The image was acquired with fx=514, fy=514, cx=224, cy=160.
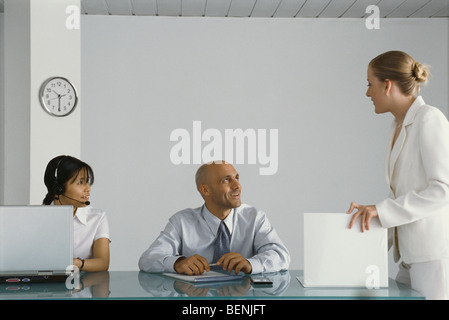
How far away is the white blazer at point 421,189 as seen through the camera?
1.73 metres

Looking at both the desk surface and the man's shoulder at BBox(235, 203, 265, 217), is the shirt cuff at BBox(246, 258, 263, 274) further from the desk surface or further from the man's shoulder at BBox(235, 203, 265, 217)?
the man's shoulder at BBox(235, 203, 265, 217)

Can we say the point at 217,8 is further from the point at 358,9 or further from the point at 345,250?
the point at 345,250

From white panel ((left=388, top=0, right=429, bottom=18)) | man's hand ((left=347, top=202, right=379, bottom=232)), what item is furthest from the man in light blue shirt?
white panel ((left=388, top=0, right=429, bottom=18))

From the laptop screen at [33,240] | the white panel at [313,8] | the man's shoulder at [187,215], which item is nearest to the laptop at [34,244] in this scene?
the laptop screen at [33,240]

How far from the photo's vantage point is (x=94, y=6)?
4363 mm

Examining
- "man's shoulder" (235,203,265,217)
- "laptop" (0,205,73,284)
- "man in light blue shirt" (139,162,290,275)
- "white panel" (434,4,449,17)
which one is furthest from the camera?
"white panel" (434,4,449,17)

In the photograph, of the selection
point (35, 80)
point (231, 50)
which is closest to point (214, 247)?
point (35, 80)

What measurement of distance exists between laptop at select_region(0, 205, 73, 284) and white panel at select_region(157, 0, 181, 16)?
2854 mm

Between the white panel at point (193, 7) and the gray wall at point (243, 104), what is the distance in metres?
0.09

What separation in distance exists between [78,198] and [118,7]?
2.41 metres

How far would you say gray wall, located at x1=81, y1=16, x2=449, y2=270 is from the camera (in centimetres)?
456

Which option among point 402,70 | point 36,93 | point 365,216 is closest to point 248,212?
point 365,216

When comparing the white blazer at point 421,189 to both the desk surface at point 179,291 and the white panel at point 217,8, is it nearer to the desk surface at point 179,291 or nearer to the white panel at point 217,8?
the desk surface at point 179,291

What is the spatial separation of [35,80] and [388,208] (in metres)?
2.88
